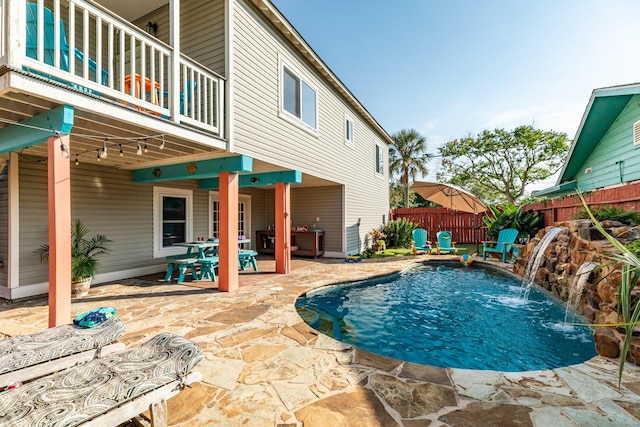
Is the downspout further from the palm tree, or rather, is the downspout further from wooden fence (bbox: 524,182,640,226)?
the palm tree

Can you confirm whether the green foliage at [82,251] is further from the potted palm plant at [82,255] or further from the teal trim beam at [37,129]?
the teal trim beam at [37,129]

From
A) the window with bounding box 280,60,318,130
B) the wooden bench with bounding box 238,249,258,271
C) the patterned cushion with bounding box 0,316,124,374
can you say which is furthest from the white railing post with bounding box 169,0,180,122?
the wooden bench with bounding box 238,249,258,271

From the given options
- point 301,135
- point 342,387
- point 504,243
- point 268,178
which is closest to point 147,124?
point 268,178

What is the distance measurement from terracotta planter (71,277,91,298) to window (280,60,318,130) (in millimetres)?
5323

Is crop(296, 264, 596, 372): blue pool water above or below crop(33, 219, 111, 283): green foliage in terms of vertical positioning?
below

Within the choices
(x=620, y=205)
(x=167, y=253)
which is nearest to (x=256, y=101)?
(x=167, y=253)

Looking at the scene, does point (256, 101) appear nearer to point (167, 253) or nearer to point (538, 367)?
point (167, 253)

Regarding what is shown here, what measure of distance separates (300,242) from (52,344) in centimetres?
872

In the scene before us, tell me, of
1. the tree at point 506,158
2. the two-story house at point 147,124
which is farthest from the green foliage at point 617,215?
the tree at point 506,158

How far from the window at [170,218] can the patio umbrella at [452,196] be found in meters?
8.50

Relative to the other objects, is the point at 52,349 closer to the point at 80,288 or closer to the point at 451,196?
the point at 80,288

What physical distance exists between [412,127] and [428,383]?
2089cm

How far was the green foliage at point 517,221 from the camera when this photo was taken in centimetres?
917

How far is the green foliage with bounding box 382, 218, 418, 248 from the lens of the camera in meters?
12.9
